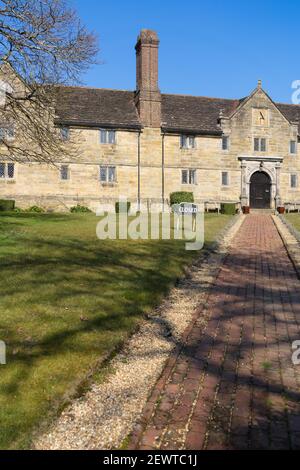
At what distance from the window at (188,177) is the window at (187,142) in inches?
86.5

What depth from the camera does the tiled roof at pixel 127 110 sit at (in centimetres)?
3584

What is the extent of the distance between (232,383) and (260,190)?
1441 inches

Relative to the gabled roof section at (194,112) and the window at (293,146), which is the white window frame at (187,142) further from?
the window at (293,146)

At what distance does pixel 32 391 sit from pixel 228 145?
36.6m

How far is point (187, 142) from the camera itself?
3788 centimetres

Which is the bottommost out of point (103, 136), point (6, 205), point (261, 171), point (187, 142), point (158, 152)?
point (6, 205)

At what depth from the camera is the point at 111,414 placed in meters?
4.17

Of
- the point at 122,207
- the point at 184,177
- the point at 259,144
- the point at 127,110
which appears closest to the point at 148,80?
the point at 127,110

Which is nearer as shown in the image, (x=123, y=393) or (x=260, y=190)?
(x=123, y=393)

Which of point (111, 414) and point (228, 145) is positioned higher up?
point (228, 145)

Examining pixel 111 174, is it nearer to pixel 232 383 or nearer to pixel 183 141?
pixel 183 141

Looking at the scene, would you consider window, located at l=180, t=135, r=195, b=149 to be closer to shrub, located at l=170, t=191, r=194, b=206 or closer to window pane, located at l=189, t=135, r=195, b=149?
window pane, located at l=189, t=135, r=195, b=149

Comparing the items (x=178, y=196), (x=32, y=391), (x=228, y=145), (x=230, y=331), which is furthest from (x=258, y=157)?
(x=32, y=391)

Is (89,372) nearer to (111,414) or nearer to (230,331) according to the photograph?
(111,414)
